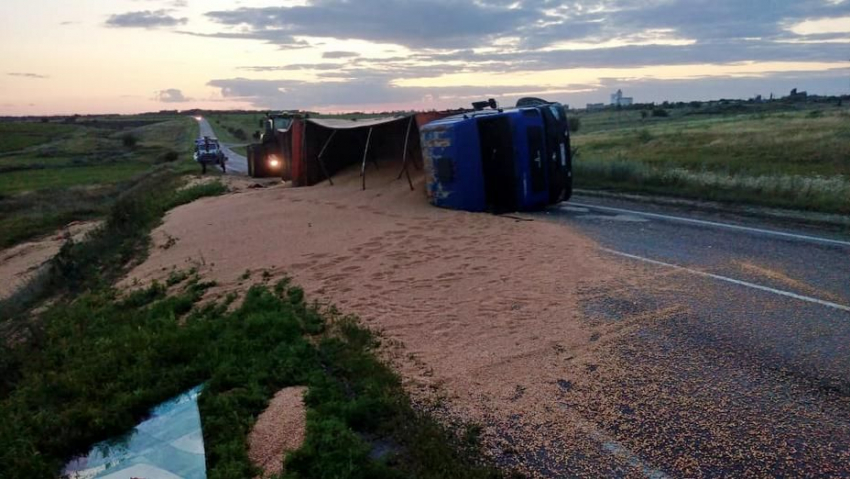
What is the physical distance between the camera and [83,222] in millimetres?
24234

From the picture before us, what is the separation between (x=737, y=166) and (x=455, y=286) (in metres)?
19.3

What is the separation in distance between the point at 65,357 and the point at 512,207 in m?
7.97

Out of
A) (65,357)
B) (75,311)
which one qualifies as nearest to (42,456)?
(65,357)

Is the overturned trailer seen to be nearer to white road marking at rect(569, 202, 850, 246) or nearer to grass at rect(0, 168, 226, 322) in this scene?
grass at rect(0, 168, 226, 322)

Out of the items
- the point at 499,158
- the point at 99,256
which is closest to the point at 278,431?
the point at 499,158

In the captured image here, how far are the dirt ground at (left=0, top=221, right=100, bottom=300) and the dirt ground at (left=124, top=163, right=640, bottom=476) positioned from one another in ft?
14.8

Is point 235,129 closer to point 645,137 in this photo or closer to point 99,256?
point 645,137

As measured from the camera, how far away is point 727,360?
533cm

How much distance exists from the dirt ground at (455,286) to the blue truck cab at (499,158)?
675 mm


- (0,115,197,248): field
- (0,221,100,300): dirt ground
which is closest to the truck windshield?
(0,115,197,248): field

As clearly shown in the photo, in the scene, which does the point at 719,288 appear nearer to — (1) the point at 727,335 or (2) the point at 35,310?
(1) the point at 727,335

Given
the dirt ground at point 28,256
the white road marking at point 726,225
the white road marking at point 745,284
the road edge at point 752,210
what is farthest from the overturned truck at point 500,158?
the dirt ground at point 28,256

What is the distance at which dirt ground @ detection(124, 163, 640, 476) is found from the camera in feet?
15.3

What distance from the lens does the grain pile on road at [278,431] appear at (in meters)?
4.46
